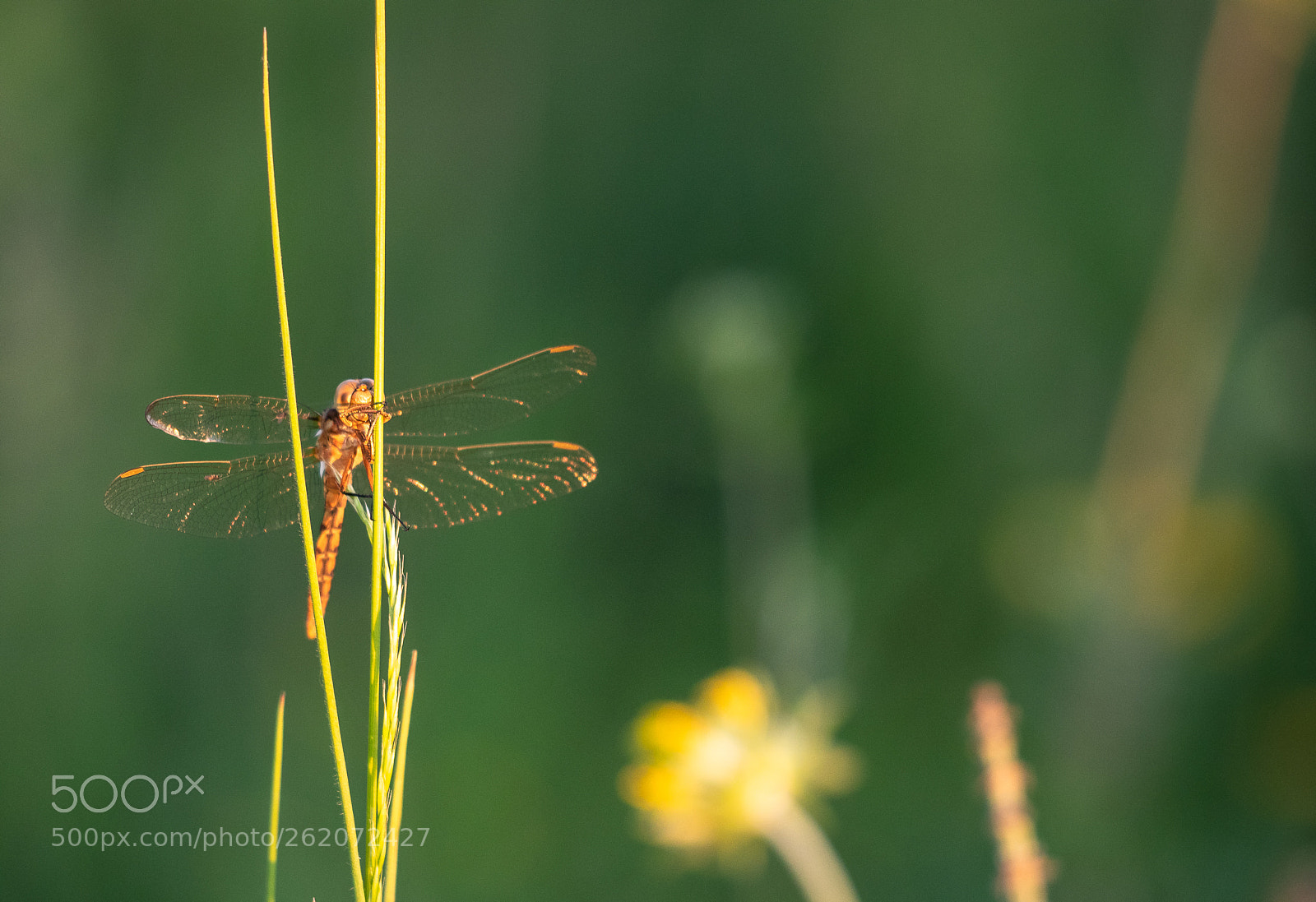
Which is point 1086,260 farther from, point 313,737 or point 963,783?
point 313,737

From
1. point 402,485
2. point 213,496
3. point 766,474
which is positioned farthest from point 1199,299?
point 213,496

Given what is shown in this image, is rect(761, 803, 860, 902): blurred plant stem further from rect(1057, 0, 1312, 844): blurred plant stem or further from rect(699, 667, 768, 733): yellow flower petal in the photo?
rect(1057, 0, 1312, 844): blurred plant stem

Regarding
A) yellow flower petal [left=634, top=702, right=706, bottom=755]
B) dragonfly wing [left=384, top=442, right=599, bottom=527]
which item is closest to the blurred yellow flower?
yellow flower petal [left=634, top=702, right=706, bottom=755]

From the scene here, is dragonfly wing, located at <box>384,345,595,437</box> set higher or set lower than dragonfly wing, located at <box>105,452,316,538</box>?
higher

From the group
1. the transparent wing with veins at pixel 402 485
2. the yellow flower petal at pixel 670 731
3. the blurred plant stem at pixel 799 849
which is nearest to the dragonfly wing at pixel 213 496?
the transparent wing with veins at pixel 402 485

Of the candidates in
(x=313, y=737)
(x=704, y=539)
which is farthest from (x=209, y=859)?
(x=704, y=539)

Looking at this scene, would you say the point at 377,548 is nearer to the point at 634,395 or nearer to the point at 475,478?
the point at 475,478

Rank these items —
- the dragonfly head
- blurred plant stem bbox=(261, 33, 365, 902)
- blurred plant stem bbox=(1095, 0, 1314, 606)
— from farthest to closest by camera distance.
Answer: blurred plant stem bbox=(1095, 0, 1314, 606), the dragonfly head, blurred plant stem bbox=(261, 33, 365, 902)

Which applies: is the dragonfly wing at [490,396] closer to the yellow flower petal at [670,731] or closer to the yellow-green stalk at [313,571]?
the yellow flower petal at [670,731]
